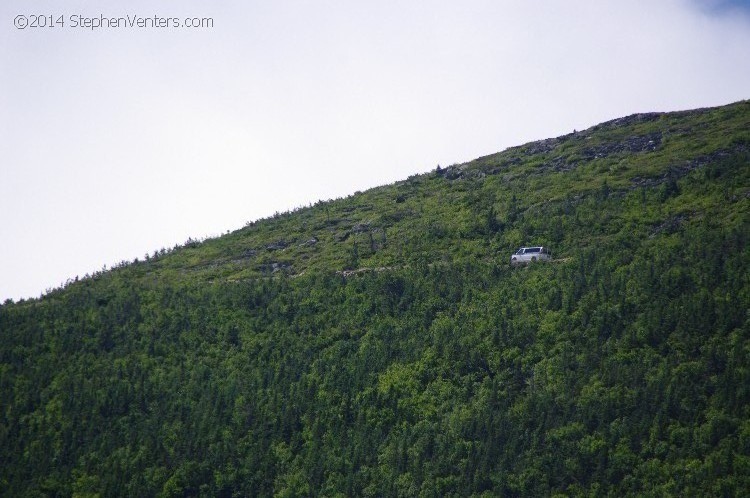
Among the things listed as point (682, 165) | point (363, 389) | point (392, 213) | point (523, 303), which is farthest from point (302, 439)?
point (682, 165)

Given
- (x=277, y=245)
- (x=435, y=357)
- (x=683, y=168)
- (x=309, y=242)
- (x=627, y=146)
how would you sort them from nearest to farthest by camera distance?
(x=435, y=357), (x=683, y=168), (x=309, y=242), (x=277, y=245), (x=627, y=146)

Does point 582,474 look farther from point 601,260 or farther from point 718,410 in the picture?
point 601,260

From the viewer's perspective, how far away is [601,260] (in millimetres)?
68562

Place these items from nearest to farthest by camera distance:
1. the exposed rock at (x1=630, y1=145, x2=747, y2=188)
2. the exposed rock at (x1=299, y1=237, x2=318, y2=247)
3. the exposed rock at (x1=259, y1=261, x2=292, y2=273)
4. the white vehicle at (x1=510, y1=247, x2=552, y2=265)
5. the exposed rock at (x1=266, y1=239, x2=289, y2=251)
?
the white vehicle at (x1=510, y1=247, x2=552, y2=265)
the exposed rock at (x1=630, y1=145, x2=747, y2=188)
the exposed rock at (x1=259, y1=261, x2=292, y2=273)
the exposed rock at (x1=299, y1=237, x2=318, y2=247)
the exposed rock at (x1=266, y1=239, x2=289, y2=251)

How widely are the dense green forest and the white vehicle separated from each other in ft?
4.96

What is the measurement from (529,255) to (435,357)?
46.2 ft

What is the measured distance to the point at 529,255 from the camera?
74500 millimetres

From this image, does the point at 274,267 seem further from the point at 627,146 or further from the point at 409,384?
the point at 627,146

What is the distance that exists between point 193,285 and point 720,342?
1895 inches

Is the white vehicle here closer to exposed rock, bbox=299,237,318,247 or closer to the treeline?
the treeline

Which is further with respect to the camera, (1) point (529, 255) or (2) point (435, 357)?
(1) point (529, 255)

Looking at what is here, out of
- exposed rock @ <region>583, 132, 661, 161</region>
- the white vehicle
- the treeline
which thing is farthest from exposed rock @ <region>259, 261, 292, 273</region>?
exposed rock @ <region>583, 132, 661, 161</region>

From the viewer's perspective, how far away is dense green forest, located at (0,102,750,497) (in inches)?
2115

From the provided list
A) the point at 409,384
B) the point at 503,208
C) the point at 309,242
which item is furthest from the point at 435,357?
the point at 309,242
